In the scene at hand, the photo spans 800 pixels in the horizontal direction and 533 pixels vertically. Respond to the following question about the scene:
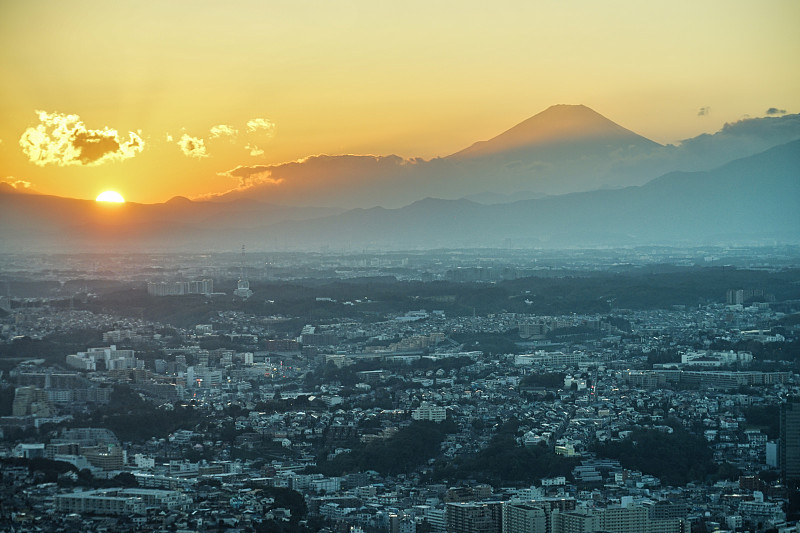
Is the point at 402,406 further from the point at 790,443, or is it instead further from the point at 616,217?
the point at 616,217

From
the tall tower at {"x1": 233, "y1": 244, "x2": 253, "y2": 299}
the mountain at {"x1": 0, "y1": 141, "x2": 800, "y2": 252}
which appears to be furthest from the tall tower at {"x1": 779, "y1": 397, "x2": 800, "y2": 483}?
the mountain at {"x1": 0, "y1": 141, "x2": 800, "y2": 252}

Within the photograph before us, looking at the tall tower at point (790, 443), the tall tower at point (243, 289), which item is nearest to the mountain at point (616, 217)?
the tall tower at point (243, 289)

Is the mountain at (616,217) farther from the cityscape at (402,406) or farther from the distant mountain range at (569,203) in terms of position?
the cityscape at (402,406)

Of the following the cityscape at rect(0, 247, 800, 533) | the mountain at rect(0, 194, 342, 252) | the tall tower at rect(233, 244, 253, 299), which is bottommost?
the cityscape at rect(0, 247, 800, 533)

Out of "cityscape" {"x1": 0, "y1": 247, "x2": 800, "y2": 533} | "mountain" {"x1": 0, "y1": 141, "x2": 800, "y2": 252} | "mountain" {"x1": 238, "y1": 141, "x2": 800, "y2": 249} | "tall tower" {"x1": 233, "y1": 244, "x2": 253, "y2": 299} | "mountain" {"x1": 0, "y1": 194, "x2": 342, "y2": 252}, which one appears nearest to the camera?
"cityscape" {"x1": 0, "y1": 247, "x2": 800, "y2": 533}

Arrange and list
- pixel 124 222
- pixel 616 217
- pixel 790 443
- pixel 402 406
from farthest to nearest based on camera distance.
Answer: pixel 616 217 < pixel 124 222 < pixel 402 406 < pixel 790 443

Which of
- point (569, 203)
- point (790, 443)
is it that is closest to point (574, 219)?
point (569, 203)

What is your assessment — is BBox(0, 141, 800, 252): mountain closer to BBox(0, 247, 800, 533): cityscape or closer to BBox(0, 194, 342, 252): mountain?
BBox(0, 194, 342, 252): mountain

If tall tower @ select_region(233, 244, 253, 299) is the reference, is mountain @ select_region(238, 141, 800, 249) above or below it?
above
